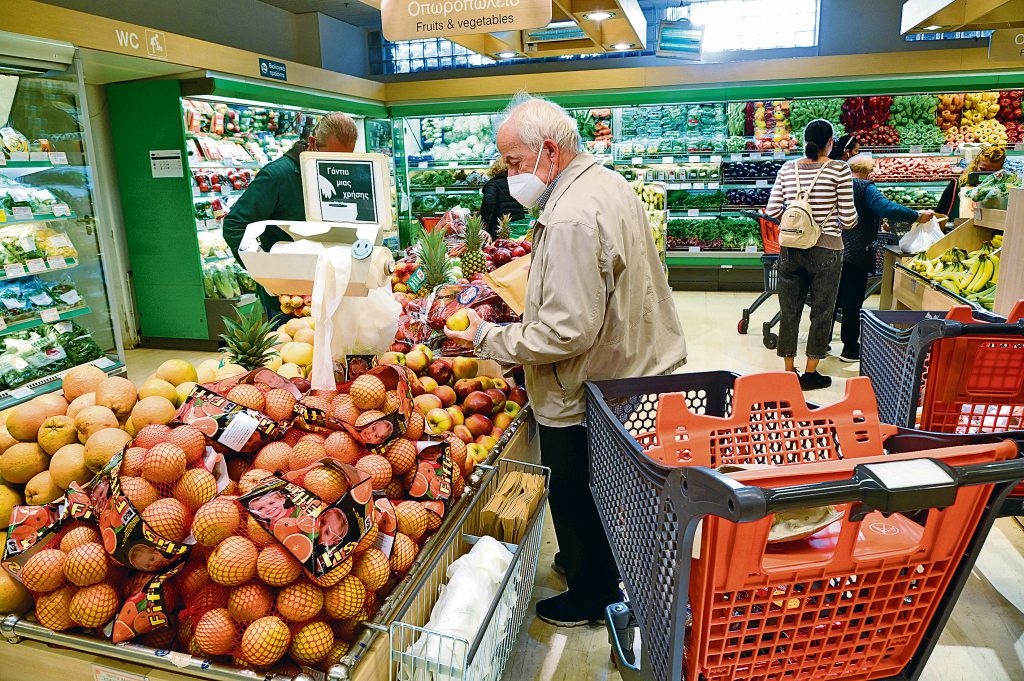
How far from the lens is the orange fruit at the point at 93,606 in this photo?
141 cm

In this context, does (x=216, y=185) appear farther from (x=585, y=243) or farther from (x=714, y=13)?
(x=714, y=13)

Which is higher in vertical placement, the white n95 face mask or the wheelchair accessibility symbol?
the white n95 face mask

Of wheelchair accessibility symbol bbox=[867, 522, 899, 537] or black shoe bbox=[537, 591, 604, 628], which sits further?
black shoe bbox=[537, 591, 604, 628]

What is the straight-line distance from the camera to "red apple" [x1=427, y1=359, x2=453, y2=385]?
276 cm

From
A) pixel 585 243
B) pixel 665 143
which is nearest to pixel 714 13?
pixel 665 143

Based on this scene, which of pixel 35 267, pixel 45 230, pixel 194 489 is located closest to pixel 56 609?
pixel 194 489

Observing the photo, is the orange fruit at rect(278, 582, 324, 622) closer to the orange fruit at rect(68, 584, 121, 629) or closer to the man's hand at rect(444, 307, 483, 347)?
the orange fruit at rect(68, 584, 121, 629)

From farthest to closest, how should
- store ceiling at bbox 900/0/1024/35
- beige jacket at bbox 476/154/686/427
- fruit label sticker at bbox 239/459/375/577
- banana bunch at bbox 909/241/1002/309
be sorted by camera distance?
1. banana bunch at bbox 909/241/1002/309
2. store ceiling at bbox 900/0/1024/35
3. beige jacket at bbox 476/154/686/427
4. fruit label sticker at bbox 239/459/375/577

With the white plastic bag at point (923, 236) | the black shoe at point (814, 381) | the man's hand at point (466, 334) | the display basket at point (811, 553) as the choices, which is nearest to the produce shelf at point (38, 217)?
the man's hand at point (466, 334)

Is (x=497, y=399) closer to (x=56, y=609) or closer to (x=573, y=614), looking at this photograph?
(x=573, y=614)

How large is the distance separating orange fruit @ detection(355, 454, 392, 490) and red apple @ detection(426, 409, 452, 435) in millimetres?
642

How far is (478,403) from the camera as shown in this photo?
103 inches

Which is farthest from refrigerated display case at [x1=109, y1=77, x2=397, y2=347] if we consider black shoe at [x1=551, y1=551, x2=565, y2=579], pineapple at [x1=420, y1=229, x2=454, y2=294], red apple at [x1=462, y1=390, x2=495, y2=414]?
black shoe at [x1=551, y1=551, x2=565, y2=579]

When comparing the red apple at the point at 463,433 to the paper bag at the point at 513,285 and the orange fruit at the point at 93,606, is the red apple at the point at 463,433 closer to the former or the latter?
the paper bag at the point at 513,285
